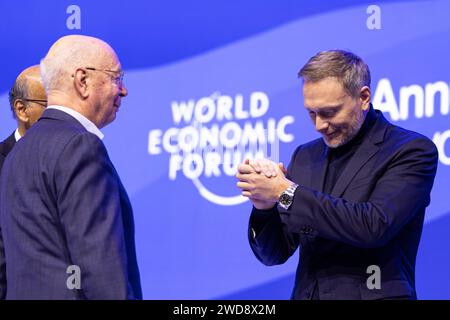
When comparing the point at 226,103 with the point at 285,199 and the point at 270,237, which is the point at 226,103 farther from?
the point at 285,199

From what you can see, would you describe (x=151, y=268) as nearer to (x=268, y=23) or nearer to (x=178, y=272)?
(x=178, y=272)

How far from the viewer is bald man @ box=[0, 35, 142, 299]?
2.08 metres

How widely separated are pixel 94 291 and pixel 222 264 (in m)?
1.81

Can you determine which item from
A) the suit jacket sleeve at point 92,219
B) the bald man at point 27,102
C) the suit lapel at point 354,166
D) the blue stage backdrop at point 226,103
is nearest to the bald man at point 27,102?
the bald man at point 27,102

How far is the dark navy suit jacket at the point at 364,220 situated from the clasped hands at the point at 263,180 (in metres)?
0.06

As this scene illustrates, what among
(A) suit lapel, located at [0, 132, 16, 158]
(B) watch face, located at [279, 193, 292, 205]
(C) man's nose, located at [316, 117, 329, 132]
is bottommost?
(B) watch face, located at [279, 193, 292, 205]

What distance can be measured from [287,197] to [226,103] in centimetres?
147

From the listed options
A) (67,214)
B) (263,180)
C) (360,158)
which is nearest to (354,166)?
(360,158)

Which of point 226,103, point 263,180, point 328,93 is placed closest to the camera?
point 263,180

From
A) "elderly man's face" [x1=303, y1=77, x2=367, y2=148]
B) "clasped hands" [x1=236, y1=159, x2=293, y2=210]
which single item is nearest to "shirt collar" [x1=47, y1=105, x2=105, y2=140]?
"clasped hands" [x1=236, y1=159, x2=293, y2=210]

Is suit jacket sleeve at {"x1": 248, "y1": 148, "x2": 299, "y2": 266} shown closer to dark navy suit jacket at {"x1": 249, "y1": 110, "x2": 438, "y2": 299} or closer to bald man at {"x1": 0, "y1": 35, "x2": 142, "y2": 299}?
dark navy suit jacket at {"x1": 249, "y1": 110, "x2": 438, "y2": 299}

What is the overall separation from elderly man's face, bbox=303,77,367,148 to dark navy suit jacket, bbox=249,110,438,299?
0.07 metres

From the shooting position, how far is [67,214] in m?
2.10

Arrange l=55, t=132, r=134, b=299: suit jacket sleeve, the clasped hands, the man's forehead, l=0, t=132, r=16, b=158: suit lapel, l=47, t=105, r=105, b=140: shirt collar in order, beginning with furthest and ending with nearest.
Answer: l=0, t=132, r=16, b=158: suit lapel, the man's forehead, the clasped hands, l=47, t=105, r=105, b=140: shirt collar, l=55, t=132, r=134, b=299: suit jacket sleeve
